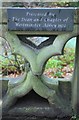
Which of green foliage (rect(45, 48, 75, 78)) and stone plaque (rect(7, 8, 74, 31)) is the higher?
stone plaque (rect(7, 8, 74, 31))

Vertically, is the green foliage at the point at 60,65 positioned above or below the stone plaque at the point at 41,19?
below

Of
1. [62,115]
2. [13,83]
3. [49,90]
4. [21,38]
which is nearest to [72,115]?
[62,115]

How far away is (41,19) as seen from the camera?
10.2 feet

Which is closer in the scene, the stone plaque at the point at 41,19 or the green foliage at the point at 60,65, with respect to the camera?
the stone plaque at the point at 41,19

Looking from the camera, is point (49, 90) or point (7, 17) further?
point (49, 90)

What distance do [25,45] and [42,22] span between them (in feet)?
0.93

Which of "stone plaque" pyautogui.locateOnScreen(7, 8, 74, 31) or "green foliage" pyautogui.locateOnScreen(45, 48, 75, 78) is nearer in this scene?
"stone plaque" pyautogui.locateOnScreen(7, 8, 74, 31)

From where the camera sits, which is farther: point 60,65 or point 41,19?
point 60,65

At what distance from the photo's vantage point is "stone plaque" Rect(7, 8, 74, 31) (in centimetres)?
309

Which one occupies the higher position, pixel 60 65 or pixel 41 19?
pixel 41 19

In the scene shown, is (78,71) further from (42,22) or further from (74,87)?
(42,22)

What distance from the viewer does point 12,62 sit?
4656 mm

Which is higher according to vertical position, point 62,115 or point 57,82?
point 57,82

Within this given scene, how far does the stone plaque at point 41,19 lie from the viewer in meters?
3.09
